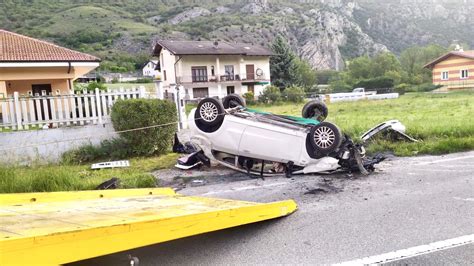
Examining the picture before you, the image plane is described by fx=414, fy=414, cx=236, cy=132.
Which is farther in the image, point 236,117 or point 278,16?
point 278,16

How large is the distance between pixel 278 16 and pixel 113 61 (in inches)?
2200

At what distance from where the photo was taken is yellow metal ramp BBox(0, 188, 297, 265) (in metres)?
2.60

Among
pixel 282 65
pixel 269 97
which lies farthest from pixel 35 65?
pixel 282 65

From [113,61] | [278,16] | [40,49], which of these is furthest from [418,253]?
[278,16]

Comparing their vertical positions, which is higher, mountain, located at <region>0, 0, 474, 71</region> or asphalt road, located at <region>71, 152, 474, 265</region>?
mountain, located at <region>0, 0, 474, 71</region>

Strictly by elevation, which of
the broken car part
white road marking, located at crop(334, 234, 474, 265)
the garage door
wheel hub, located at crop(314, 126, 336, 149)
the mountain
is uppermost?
the mountain

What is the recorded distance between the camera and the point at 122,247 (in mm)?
2980

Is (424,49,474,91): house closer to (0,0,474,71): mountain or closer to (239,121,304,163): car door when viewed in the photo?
(239,121,304,163): car door

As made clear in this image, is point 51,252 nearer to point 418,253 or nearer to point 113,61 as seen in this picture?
point 418,253

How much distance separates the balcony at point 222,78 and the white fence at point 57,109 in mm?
45342

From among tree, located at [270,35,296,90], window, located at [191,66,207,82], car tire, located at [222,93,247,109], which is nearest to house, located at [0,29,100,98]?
car tire, located at [222,93,247,109]

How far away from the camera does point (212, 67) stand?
5900 cm

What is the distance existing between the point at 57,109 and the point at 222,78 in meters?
49.1

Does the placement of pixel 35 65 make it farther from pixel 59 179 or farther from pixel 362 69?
pixel 362 69
